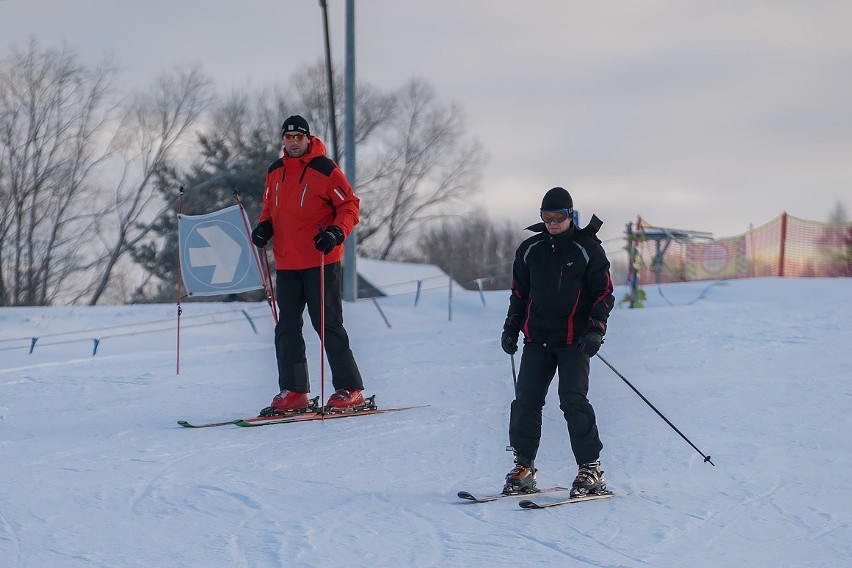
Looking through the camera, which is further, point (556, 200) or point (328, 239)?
point (328, 239)

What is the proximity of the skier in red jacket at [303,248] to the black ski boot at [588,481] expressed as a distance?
93.3 inches

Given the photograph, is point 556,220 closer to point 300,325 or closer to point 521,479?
point 521,479

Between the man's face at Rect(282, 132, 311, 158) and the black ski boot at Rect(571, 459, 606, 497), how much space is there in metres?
2.87

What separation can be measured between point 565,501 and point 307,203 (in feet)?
9.39

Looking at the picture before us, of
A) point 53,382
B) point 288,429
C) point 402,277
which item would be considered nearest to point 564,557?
point 288,429

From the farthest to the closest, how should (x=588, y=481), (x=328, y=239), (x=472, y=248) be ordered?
(x=472, y=248) < (x=328, y=239) < (x=588, y=481)

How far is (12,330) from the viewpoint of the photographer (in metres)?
12.9

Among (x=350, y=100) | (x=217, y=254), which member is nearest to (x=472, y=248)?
(x=350, y=100)

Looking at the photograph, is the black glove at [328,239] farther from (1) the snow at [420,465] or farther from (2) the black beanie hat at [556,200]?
(2) the black beanie hat at [556,200]

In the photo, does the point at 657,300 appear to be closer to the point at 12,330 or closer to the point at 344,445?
the point at 12,330

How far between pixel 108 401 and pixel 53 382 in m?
1.25

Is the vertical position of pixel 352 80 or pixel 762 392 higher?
pixel 352 80

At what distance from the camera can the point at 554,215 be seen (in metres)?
4.57

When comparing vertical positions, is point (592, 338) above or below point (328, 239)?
below
